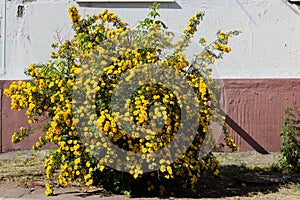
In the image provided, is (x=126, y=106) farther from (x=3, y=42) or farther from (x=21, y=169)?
(x=3, y=42)

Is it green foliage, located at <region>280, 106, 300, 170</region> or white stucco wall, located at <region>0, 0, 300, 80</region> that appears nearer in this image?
green foliage, located at <region>280, 106, 300, 170</region>

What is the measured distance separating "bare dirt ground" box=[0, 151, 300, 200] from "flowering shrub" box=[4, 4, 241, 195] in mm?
250

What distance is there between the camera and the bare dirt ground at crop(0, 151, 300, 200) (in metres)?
6.45

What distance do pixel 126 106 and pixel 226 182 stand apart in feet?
7.11

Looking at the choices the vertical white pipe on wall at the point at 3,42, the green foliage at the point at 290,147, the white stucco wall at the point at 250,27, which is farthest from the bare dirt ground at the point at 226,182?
the vertical white pipe on wall at the point at 3,42

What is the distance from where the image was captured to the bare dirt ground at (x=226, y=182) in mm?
6445

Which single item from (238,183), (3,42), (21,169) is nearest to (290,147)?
(238,183)

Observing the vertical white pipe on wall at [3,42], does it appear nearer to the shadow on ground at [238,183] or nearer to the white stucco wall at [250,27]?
the white stucco wall at [250,27]

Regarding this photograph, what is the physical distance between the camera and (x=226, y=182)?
722cm

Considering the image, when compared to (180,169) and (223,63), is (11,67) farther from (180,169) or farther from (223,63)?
(180,169)

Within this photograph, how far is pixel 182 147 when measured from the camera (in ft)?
19.7

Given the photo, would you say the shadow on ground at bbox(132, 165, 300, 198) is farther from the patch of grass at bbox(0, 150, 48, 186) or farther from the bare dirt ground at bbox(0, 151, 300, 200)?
the patch of grass at bbox(0, 150, 48, 186)

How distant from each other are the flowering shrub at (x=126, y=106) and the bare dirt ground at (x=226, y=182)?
0.82 feet

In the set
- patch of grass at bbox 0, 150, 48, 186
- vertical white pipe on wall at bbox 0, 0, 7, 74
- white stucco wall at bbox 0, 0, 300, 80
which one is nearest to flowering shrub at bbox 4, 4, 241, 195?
patch of grass at bbox 0, 150, 48, 186
